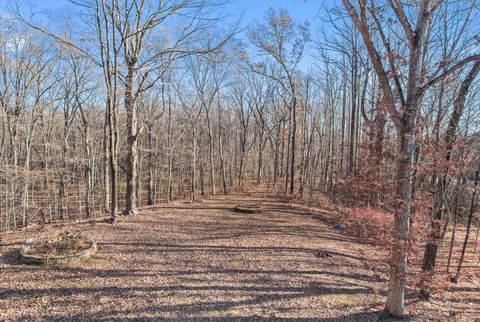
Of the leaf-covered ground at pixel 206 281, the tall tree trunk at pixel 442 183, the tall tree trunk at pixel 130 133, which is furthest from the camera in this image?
the tall tree trunk at pixel 130 133

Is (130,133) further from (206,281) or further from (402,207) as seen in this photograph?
(402,207)

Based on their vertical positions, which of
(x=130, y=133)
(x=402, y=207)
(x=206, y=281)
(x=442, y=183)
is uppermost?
(x=130, y=133)

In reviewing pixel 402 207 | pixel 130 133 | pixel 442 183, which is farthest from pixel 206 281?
pixel 130 133

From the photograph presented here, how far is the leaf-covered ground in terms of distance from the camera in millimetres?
4566

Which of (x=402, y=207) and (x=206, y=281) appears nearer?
(x=402, y=207)

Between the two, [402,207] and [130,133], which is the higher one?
[130,133]

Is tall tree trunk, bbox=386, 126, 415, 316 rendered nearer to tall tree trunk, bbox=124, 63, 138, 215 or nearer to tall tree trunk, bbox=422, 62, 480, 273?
tall tree trunk, bbox=422, 62, 480, 273

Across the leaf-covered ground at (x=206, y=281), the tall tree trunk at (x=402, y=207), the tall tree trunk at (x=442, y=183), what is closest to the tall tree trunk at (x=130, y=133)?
the leaf-covered ground at (x=206, y=281)

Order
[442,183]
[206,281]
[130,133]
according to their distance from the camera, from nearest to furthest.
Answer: [206,281] → [442,183] → [130,133]

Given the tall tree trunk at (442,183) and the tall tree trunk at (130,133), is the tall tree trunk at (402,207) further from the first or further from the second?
the tall tree trunk at (130,133)

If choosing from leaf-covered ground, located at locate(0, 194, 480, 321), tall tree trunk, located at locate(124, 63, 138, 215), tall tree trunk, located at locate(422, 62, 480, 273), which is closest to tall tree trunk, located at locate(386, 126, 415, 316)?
leaf-covered ground, located at locate(0, 194, 480, 321)

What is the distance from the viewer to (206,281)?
562cm

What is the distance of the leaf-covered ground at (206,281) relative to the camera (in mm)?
4566

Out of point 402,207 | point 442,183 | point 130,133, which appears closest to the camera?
point 402,207
